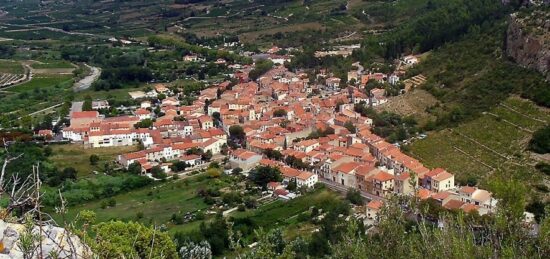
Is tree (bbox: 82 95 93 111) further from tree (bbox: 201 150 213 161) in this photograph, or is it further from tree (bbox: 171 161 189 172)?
tree (bbox: 171 161 189 172)

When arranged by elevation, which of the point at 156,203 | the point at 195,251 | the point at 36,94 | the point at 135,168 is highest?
the point at 195,251

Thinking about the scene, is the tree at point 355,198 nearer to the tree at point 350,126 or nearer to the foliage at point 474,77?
the foliage at point 474,77

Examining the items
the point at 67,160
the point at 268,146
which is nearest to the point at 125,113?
the point at 67,160

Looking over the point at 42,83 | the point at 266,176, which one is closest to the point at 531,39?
the point at 266,176

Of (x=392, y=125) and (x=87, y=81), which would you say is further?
(x=87, y=81)

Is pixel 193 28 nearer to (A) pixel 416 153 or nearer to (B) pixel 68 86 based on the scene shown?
(B) pixel 68 86

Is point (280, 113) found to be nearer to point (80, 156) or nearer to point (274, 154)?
point (274, 154)
